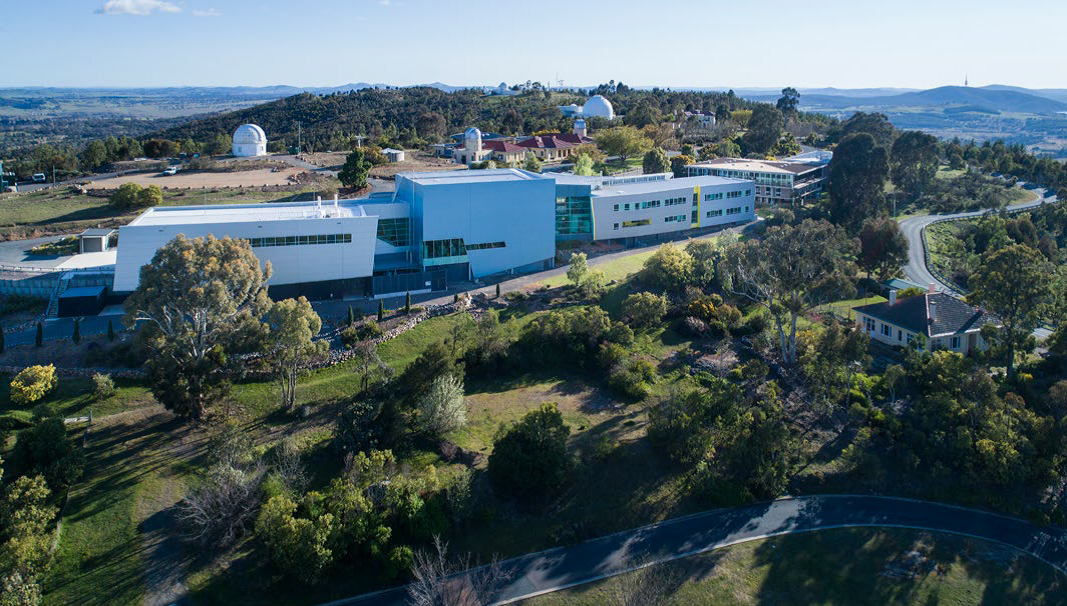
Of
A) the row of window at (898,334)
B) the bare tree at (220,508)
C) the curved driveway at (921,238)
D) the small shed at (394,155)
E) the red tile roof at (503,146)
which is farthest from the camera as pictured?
the red tile roof at (503,146)

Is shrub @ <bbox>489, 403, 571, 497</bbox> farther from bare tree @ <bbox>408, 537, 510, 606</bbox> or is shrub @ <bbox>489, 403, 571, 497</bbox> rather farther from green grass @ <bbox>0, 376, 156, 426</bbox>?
green grass @ <bbox>0, 376, 156, 426</bbox>

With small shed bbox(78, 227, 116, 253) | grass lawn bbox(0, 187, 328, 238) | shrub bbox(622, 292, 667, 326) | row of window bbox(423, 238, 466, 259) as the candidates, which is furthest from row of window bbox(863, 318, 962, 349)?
small shed bbox(78, 227, 116, 253)

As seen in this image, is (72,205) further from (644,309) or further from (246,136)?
(644,309)

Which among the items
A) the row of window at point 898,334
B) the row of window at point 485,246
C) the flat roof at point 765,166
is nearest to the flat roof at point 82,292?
the row of window at point 485,246

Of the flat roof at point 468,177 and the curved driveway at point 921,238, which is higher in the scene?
the flat roof at point 468,177

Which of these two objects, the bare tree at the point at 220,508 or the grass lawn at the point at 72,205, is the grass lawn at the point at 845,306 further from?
the grass lawn at the point at 72,205

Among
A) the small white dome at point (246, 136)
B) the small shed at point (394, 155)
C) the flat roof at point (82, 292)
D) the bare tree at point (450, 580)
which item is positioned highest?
the small white dome at point (246, 136)

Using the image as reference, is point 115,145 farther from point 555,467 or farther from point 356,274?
point 555,467
